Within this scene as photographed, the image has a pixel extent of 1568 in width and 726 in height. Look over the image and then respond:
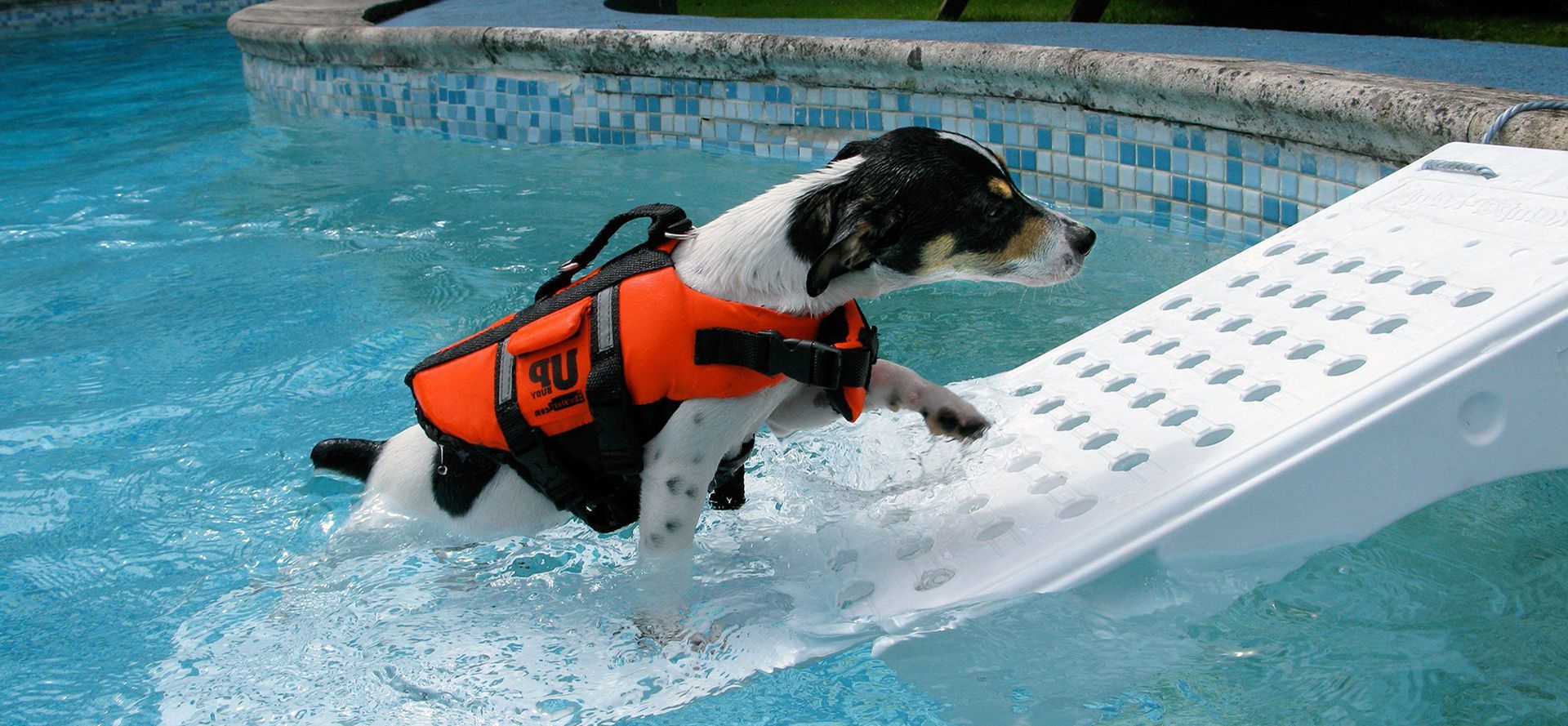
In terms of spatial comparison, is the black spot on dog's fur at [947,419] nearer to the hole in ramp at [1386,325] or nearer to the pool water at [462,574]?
the pool water at [462,574]

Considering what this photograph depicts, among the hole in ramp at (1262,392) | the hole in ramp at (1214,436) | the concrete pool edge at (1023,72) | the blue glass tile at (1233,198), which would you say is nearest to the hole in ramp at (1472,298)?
the hole in ramp at (1262,392)

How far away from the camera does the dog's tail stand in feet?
9.14

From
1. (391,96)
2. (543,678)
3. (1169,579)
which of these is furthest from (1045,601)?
(391,96)

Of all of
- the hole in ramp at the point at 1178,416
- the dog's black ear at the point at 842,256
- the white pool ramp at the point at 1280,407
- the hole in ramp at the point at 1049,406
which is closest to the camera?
the white pool ramp at the point at 1280,407

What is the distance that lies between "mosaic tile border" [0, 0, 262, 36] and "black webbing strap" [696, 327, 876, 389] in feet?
46.8

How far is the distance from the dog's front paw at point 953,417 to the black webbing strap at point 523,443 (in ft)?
2.48

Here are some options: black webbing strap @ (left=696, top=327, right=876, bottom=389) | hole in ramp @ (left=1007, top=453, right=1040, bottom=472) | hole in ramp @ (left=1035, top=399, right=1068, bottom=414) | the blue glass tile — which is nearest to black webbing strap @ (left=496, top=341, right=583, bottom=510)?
black webbing strap @ (left=696, top=327, right=876, bottom=389)

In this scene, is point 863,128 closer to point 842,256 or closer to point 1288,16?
point 1288,16

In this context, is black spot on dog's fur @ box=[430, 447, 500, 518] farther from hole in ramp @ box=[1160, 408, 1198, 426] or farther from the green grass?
the green grass

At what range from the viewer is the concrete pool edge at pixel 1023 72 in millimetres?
3598

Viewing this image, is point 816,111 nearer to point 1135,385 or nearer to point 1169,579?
point 1135,385

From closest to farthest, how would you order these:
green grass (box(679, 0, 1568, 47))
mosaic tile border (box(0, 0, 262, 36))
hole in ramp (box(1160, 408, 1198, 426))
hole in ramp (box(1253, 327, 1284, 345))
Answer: hole in ramp (box(1160, 408, 1198, 426))
hole in ramp (box(1253, 327, 1284, 345))
green grass (box(679, 0, 1568, 47))
mosaic tile border (box(0, 0, 262, 36))

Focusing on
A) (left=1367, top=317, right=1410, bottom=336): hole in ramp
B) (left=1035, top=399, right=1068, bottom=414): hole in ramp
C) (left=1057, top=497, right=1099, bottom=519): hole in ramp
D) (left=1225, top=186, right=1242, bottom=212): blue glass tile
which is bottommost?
(left=1057, top=497, right=1099, bottom=519): hole in ramp

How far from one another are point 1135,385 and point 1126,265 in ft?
6.40
